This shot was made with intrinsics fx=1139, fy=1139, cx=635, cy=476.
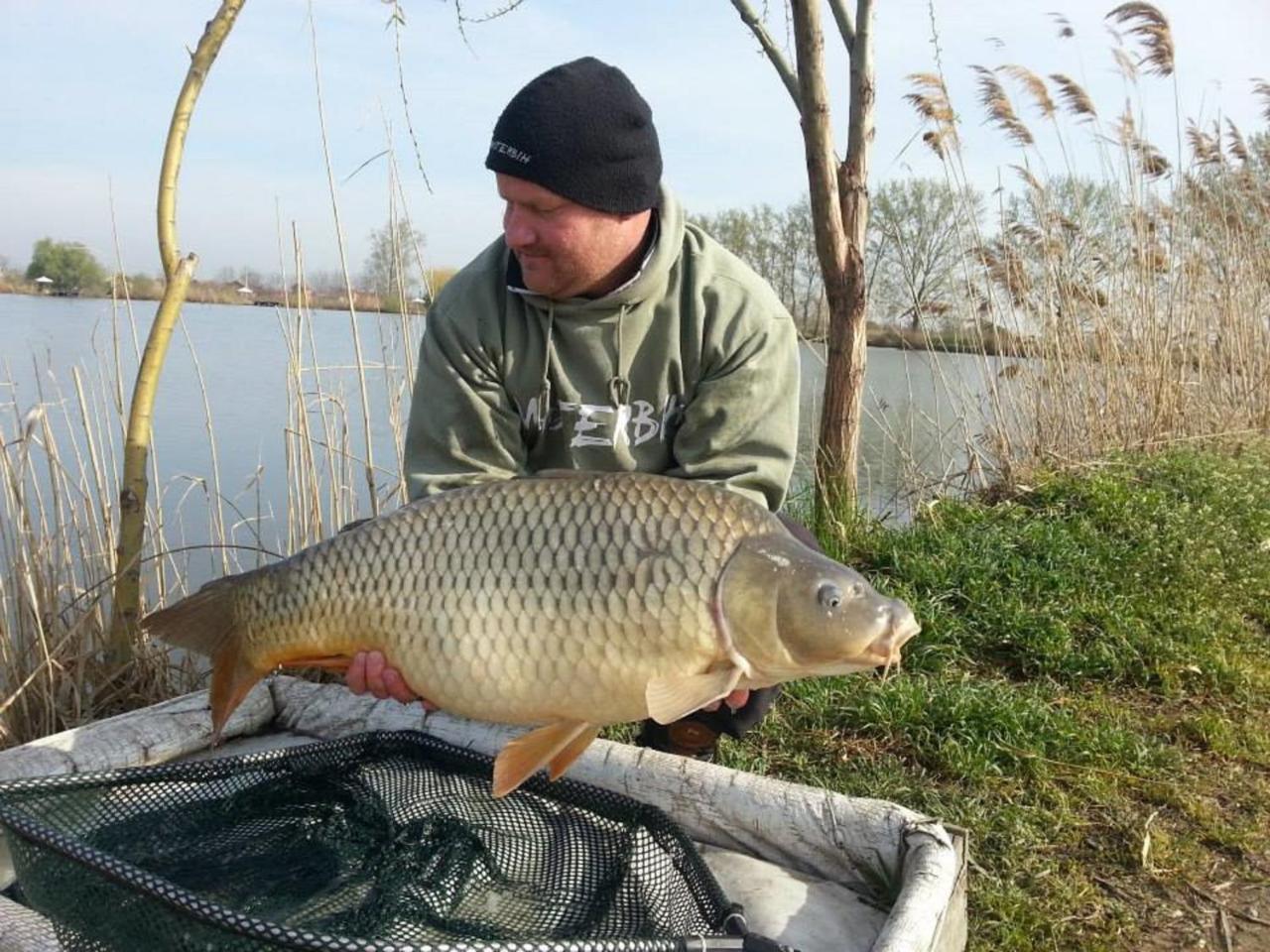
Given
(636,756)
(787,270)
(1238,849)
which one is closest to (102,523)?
(636,756)

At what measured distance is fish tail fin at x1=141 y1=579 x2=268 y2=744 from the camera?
1.46m

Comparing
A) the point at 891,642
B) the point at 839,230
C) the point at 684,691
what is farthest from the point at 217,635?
the point at 839,230

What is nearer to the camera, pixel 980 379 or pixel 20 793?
pixel 20 793

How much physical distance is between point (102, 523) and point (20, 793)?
1.24m

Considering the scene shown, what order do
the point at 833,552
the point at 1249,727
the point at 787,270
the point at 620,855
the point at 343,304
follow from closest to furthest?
the point at 620,855 → the point at 1249,727 → the point at 343,304 → the point at 833,552 → the point at 787,270

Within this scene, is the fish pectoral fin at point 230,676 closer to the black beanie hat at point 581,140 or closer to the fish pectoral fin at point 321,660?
the fish pectoral fin at point 321,660

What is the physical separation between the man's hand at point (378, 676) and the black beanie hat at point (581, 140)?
2.38 ft

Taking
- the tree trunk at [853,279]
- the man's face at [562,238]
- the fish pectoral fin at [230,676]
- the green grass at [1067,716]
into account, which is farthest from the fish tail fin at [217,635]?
the tree trunk at [853,279]

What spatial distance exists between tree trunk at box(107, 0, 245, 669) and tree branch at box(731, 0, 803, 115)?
1.48 metres

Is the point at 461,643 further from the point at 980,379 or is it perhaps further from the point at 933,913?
the point at 980,379

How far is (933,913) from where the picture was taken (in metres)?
1.31

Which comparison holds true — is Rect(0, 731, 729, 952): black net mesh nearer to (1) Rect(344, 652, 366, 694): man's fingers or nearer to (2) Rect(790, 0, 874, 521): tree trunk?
(1) Rect(344, 652, 366, 694): man's fingers

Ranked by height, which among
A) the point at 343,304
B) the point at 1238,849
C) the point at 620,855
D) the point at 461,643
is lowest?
the point at 1238,849

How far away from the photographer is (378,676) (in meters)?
1.41
